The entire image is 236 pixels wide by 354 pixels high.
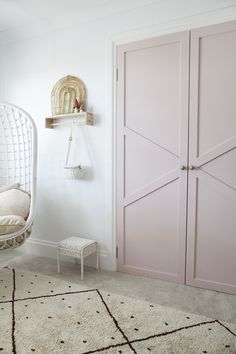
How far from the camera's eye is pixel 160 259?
8.50 ft

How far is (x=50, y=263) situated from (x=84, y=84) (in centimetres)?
189

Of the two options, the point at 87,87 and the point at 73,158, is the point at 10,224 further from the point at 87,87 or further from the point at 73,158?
the point at 87,87

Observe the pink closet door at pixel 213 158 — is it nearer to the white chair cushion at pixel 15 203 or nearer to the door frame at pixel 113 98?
the door frame at pixel 113 98

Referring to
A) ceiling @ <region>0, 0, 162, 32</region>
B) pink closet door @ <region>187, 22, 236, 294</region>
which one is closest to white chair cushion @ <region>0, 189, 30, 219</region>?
pink closet door @ <region>187, 22, 236, 294</region>

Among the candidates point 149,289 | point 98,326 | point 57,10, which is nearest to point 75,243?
point 149,289

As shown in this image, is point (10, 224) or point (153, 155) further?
point (153, 155)

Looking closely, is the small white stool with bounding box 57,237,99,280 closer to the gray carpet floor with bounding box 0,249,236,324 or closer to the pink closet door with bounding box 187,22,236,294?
the gray carpet floor with bounding box 0,249,236,324

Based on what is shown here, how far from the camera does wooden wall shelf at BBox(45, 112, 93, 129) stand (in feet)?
8.99

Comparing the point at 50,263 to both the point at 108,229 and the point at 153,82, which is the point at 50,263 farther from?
the point at 153,82

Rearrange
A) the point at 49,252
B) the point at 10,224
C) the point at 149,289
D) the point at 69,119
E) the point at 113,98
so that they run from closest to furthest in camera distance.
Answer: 1. the point at 10,224
2. the point at 149,289
3. the point at 113,98
4. the point at 69,119
5. the point at 49,252

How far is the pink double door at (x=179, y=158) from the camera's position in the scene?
228cm

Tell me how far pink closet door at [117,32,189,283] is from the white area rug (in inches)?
22.0

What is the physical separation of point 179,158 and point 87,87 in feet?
3.87

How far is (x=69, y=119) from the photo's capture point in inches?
116
